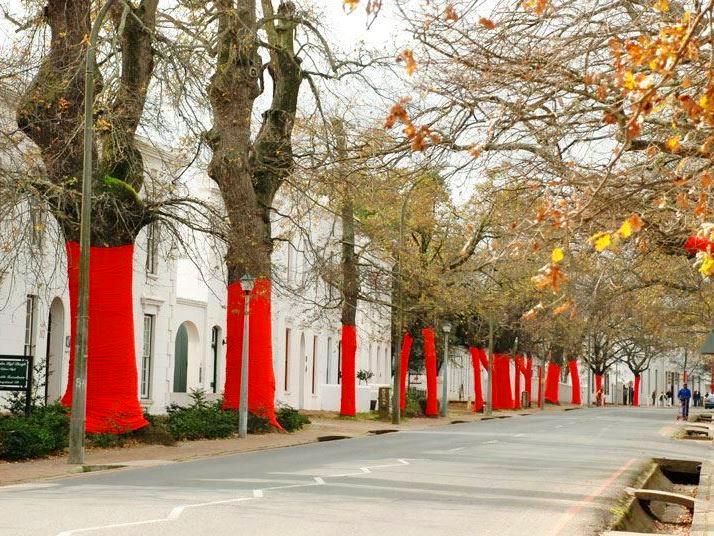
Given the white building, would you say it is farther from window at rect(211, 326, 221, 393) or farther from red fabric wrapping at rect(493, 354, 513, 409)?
red fabric wrapping at rect(493, 354, 513, 409)

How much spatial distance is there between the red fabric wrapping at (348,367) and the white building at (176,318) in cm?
129

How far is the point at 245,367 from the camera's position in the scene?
30000 millimetres

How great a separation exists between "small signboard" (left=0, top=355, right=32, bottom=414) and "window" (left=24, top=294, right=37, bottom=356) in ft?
24.3

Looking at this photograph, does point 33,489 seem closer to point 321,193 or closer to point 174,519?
point 174,519

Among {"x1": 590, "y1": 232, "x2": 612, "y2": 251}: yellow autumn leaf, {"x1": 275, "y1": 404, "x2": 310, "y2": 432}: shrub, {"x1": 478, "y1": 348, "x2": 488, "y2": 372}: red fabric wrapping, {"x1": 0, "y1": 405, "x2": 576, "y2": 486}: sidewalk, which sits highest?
→ {"x1": 478, "y1": 348, "x2": 488, "y2": 372}: red fabric wrapping

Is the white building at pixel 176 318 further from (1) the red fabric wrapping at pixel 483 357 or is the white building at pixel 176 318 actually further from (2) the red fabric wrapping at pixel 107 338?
(1) the red fabric wrapping at pixel 483 357

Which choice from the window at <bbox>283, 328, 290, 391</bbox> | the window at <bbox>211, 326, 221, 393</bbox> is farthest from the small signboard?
the window at <bbox>283, 328, 290, 391</bbox>

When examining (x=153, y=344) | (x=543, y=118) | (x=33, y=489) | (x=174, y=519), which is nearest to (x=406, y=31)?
(x=543, y=118)

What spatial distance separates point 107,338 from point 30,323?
23.4 ft

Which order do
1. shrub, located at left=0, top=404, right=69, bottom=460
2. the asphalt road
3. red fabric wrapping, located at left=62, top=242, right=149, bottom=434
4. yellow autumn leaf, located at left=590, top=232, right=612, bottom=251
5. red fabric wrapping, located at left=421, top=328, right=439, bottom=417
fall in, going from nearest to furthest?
yellow autumn leaf, located at left=590, top=232, right=612, bottom=251, the asphalt road, shrub, located at left=0, top=404, right=69, bottom=460, red fabric wrapping, located at left=62, top=242, right=149, bottom=434, red fabric wrapping, located at left=421, top=328, right=439, bottom=417

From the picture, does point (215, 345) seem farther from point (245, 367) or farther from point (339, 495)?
point (339, 495)

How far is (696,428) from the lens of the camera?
140 ft

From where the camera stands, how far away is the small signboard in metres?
23.2

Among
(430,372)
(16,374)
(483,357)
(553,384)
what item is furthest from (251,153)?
(553,384)
